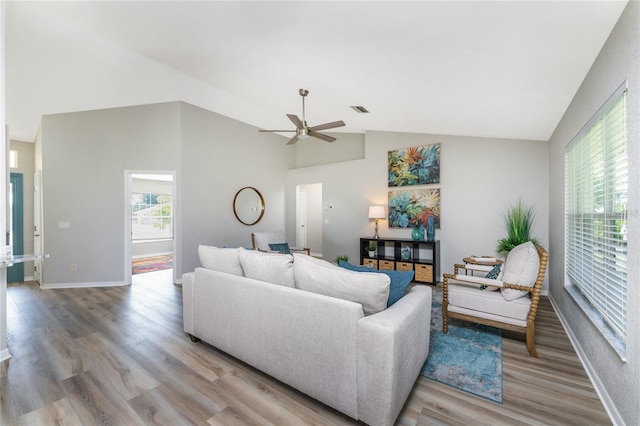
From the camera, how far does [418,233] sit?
5.01 m

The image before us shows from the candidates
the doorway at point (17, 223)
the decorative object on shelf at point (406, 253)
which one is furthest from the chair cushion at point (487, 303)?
the doorway at point (17, 223)

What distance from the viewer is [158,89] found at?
4297 millimetres

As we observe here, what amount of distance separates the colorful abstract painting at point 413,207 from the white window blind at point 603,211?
7.71ft

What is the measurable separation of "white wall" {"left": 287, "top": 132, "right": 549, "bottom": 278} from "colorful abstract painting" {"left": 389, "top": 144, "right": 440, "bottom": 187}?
118mm

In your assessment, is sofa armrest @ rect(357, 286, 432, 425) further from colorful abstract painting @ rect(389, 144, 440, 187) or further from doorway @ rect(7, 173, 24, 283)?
doorway @ rect(7, 173, 24, 283)

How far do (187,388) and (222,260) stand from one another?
3.27ft

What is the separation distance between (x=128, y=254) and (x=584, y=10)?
6.24m

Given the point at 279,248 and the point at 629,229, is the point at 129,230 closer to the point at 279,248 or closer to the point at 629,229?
the point at 279,248

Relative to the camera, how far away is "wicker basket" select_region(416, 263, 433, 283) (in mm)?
4809

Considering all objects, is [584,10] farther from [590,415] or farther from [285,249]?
[285,249]

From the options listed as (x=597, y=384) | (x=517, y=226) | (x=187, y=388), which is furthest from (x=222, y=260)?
(x=517, y=226)

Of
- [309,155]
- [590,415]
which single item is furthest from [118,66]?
[590,415]

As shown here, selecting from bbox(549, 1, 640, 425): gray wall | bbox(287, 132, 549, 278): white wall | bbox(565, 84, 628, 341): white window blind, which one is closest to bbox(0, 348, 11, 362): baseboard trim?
bbox(549, 1, 640, 425): gray wall

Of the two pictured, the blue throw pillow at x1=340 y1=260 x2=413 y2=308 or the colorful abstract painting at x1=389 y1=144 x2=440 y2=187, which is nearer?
the blue throw pillow at x1=340 y1=260 x2=413 y2=308
